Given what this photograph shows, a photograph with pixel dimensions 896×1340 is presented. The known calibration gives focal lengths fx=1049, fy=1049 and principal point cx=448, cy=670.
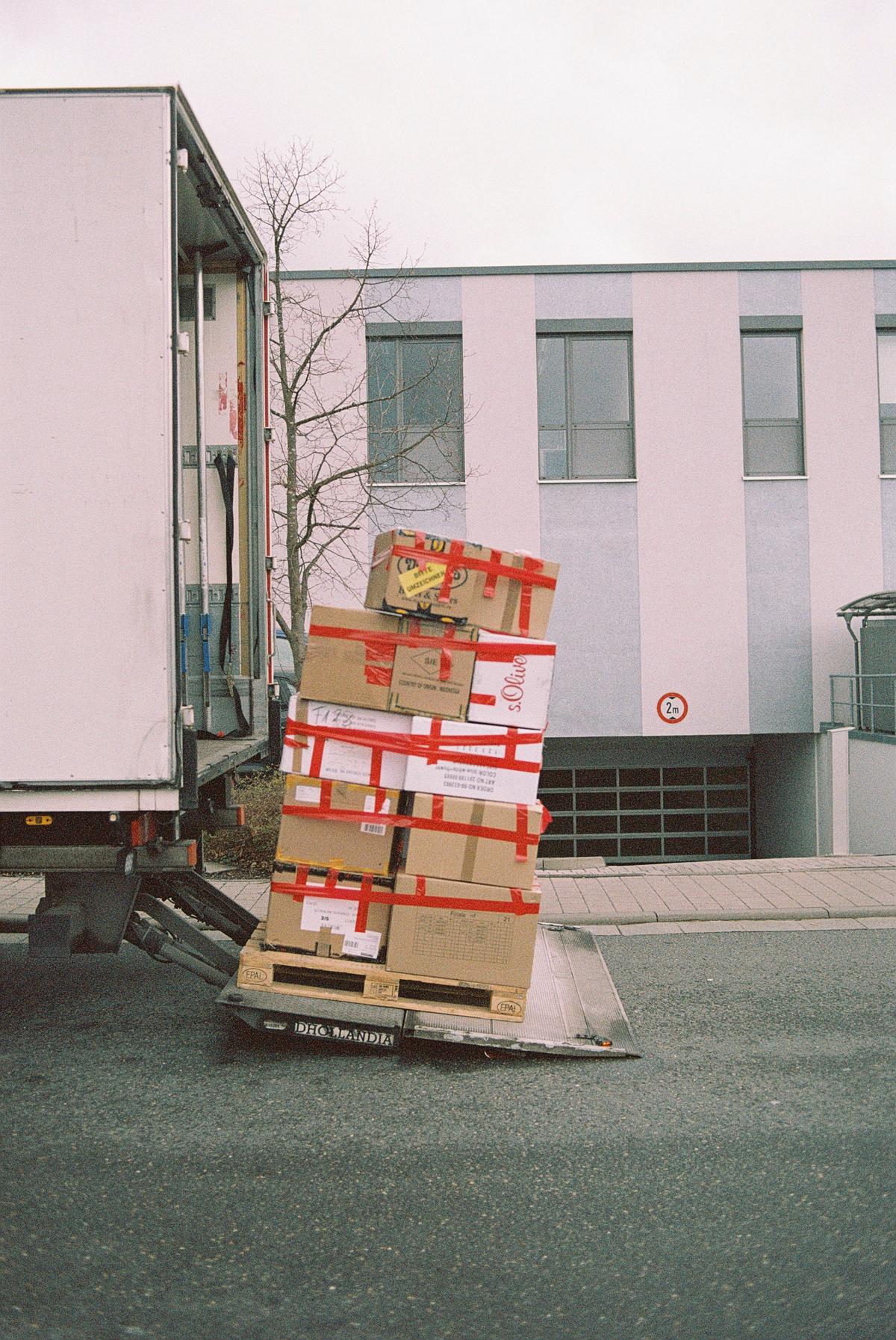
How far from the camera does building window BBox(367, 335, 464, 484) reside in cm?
1514

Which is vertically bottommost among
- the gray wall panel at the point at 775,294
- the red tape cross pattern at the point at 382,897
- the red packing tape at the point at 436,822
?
the red tape cross pattern at the point at 382,897

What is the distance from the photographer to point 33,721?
13.2 ft

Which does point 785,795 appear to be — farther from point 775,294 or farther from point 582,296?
point 582,296

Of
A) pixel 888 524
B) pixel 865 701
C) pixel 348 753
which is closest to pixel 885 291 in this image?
pixel 888 524

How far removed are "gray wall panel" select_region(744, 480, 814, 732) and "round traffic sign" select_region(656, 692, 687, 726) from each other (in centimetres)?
104

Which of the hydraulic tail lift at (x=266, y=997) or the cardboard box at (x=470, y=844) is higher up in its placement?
the cardboard box at (x=470, y=844)

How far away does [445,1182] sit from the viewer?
11.0ft

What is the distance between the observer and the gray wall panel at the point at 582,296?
15.8 meters

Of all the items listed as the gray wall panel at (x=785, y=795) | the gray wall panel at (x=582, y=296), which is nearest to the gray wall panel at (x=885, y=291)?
the gray wall panel at (x=582, y=296)

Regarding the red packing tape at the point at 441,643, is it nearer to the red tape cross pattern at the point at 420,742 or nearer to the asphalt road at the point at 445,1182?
the red tape cross pattern at the point at 420,742

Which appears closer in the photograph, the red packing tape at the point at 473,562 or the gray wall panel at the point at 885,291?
the red packing tape at the point at 473,562

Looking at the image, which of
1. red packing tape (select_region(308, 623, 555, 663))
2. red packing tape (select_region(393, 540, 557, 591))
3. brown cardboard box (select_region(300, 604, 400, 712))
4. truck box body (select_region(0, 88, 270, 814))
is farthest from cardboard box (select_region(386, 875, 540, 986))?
red packing tape (select_region(393, 540, 557, 591))

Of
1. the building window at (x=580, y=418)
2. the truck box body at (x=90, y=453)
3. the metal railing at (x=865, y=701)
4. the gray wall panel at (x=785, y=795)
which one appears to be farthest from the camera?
the gray wall panel at (x=785, y=795)

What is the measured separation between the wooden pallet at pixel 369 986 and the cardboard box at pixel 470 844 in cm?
44
